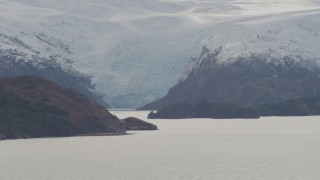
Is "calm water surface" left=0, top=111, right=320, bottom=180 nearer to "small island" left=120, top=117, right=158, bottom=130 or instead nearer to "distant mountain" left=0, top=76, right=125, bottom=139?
"distant mountain" left=0, top=76, right=125, bottom=139

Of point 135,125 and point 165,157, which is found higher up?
point 135,125

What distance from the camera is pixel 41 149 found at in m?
129

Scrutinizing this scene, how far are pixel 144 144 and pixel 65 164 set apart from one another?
35.2 metres

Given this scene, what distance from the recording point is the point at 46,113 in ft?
513

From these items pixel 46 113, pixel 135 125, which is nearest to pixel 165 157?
pixel 46 113

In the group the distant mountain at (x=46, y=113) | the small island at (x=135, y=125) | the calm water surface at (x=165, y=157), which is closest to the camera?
the calm water surface at (x=165, y=157)

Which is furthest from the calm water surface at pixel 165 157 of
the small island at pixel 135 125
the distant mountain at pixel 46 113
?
the small island at pixel 135 125

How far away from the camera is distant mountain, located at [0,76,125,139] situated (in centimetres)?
15200

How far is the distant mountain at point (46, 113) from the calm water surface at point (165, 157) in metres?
3.74

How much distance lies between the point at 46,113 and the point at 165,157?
4303 centimetres

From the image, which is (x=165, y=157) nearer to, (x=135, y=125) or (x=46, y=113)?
(x=46, y=113)

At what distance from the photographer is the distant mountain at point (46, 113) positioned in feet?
499

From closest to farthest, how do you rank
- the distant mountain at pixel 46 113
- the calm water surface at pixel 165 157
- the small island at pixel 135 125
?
the calm water surface at pixel 165 157 → the distant mountain at pixel 46 113 → the small island at pixel 135 125

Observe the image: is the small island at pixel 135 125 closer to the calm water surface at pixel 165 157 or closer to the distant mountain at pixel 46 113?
the distant mountain at pixel 46 113
